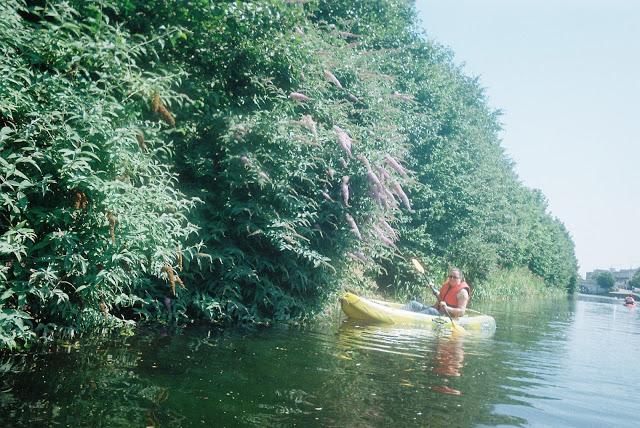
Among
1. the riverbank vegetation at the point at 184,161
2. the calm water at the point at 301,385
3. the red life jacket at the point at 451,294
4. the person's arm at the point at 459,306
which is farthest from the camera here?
the red life jacket at the point at 451,294

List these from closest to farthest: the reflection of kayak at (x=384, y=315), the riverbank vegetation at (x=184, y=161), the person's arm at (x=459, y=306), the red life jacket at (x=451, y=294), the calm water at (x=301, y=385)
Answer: the calm water at (x=301, y=385) → the riverbank vegetation at (x=184, y=161) → the reflection of kayak at (x=384, y=315) → the person's arm at (x=459, y=306) → the red life jacket at (x=451, y=294)

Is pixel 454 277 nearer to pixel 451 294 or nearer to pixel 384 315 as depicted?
pixel 451 294

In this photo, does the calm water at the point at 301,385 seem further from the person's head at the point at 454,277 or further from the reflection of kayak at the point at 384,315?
the person's head at the point at 454,277

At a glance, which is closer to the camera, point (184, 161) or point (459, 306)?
point (184, 161)

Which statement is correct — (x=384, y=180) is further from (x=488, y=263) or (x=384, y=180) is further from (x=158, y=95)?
(x=488, y=263)

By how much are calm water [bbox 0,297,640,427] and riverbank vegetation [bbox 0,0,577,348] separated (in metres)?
0.90

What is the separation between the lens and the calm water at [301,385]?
4.25 m

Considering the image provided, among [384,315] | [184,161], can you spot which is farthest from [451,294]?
[184,161]

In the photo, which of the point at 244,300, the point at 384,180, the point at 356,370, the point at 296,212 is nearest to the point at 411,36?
the point at 384,180

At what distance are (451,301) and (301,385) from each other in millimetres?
7967

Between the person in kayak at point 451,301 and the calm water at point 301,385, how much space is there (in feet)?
9.60

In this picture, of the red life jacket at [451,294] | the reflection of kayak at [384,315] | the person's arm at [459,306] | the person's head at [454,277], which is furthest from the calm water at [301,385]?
the person's head at [454,277]

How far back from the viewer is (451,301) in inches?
494

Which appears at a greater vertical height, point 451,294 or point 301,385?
point 451,294
